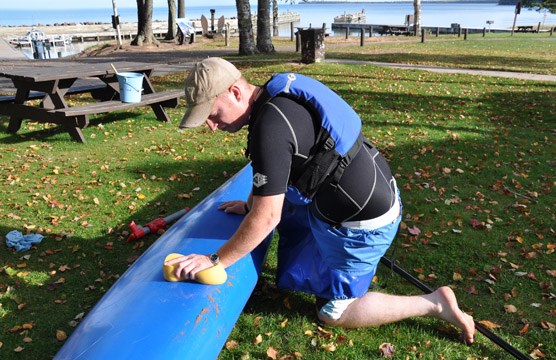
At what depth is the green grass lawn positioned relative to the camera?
3.18m

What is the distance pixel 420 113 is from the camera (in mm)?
9148

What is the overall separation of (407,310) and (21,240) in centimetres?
339

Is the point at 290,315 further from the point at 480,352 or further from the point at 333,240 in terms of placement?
the point at 480,352

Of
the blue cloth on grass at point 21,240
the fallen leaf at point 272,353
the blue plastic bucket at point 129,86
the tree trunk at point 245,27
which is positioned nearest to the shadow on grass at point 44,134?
the blue plastic bucket at point 129,86

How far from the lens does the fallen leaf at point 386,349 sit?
2.99m

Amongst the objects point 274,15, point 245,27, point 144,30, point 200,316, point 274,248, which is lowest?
point 274,248

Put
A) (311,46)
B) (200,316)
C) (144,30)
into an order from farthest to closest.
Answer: (144,30), (311,46), (200,316)

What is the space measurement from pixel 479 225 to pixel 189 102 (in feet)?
11.3

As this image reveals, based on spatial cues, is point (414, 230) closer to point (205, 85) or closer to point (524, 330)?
point (524, 330)

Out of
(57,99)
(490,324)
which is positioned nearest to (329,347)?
(490,324)

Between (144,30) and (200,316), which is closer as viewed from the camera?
(200,316)

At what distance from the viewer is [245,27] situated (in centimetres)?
1691

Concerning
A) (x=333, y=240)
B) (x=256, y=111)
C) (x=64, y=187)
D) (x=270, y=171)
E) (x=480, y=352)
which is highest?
(x=256, y=111)

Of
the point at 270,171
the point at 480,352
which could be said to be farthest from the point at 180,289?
the point at 480,352
